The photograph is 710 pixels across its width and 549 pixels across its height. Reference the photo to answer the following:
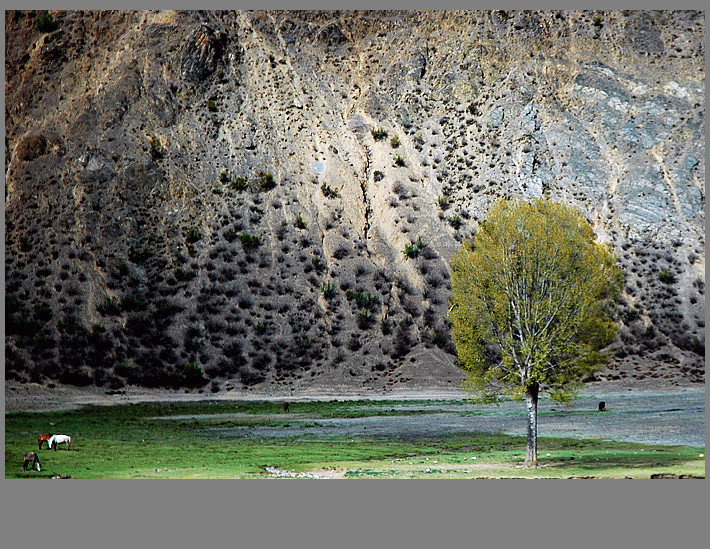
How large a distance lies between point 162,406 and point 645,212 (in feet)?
122

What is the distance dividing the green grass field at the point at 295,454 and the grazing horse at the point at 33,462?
206 mm

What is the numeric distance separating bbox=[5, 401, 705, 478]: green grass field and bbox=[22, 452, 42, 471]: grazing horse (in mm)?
206

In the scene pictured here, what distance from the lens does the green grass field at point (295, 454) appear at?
2048cm

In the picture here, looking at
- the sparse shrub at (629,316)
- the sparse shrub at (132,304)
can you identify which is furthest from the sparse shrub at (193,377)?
the sparse shrub at (629,316)

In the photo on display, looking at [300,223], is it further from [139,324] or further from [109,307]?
[109,307]

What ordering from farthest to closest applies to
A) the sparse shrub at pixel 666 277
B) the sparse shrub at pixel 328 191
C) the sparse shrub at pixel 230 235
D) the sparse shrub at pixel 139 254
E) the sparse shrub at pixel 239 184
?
1. the sparse shrub at pixel 328 191
2. the sparse shrub at pixel 239 184
3. the sparse shrub at pixel 230 235
4. the sparse shrub at pixel 666 277
5. the sparse shrub at pixel 139 254

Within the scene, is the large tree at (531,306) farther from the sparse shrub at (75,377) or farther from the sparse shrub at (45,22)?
the sparse shrub at (45,22)

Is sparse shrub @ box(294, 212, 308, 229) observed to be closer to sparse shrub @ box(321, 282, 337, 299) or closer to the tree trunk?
sparse shrub @ box(321, 282, 337, 299)

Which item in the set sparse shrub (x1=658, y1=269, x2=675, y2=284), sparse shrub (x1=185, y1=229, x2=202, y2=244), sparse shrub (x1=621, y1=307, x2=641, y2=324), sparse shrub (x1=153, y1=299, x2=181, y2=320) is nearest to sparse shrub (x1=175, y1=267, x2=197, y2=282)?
sparse shrub (x1=153, y1=299, x2=181, y2=320)

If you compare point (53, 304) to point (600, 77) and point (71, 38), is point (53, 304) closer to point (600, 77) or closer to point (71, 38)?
point (71, 38)

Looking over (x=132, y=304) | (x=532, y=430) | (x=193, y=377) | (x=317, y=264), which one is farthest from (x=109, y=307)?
(x=532, y=430)

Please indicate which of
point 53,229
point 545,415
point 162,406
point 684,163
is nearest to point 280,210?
point 53,229

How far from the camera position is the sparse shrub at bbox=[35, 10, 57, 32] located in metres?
59.2

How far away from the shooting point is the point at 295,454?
24.4 meters
